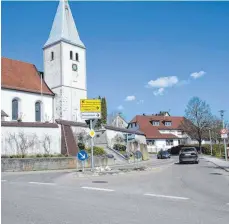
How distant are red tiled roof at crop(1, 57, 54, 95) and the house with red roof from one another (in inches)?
1505

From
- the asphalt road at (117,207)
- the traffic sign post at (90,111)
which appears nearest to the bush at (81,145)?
the traffic sign post at (90,111)

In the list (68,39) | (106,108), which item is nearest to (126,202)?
(68,39)

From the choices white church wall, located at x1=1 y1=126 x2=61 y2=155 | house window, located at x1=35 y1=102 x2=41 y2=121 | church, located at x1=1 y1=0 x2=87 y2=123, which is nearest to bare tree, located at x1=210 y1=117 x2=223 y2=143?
church, located at x1=1 y1=0 x2=87 y2=123

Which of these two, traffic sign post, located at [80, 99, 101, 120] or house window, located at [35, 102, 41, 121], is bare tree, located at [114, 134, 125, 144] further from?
traffic sign post, located at [80, 99, 101, 120]

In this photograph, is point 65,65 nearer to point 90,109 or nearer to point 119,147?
point 119,147

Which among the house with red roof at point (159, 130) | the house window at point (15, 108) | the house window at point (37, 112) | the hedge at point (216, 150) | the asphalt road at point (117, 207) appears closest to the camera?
the asphalt road at point (117, 207)

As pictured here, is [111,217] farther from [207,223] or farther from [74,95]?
[74,95]

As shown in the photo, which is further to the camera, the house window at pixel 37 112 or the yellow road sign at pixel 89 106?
the house window at pixel 37 112

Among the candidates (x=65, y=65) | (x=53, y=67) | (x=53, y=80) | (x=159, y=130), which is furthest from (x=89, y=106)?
(x=159, y=130)

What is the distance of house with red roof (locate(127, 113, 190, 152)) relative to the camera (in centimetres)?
8562

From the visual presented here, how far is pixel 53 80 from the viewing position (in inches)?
2154

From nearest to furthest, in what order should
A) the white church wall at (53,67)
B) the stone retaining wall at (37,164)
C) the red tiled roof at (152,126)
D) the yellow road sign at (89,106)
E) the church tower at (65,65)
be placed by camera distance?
the yellow road sign at (89,106) < the stone retaining wall at (37,164) < the church tower at (65,65) < the white church wall at (53,67) < the red tiled roof at (152,126)

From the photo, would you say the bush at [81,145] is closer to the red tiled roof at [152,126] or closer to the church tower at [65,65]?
the church tower at [65,65]

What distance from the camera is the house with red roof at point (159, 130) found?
8562 centimetres
